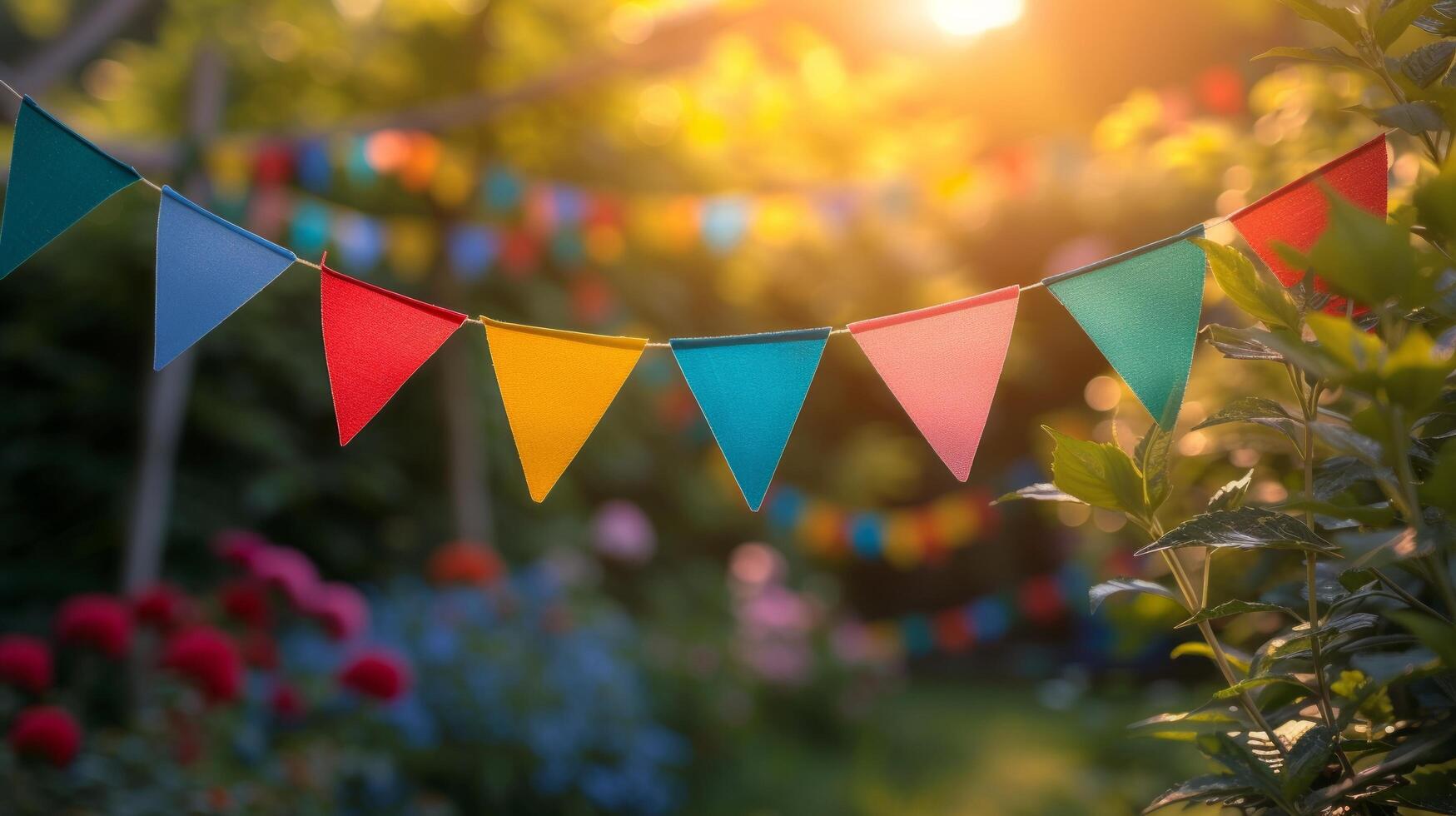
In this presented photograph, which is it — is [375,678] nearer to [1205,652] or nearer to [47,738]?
[47,738]

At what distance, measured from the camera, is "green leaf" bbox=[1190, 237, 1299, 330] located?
0.99 metres

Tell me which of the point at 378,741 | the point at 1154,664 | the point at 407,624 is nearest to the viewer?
the point at 378,741

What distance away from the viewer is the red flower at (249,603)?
2.37 meters

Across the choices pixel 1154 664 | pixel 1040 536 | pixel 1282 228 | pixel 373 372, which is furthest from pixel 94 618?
pixel 1040 536

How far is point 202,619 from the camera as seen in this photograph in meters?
3.10

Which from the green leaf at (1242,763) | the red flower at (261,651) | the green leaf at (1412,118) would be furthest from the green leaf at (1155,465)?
→ the red flower at (261,651)

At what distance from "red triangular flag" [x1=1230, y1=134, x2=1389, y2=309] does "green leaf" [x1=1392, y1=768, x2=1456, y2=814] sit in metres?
0.59

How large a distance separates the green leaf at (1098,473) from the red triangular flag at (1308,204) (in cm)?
43

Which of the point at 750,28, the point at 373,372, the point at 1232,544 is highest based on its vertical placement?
the point at 750,28

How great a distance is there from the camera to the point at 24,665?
2.07 metres

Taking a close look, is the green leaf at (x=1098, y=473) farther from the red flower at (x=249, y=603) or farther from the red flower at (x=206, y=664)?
the red flower at (x=249, y=603)

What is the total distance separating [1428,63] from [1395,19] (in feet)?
0.23

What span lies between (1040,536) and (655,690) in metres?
4.17

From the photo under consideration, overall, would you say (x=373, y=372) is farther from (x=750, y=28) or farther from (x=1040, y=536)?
(x=1040, y=536)
